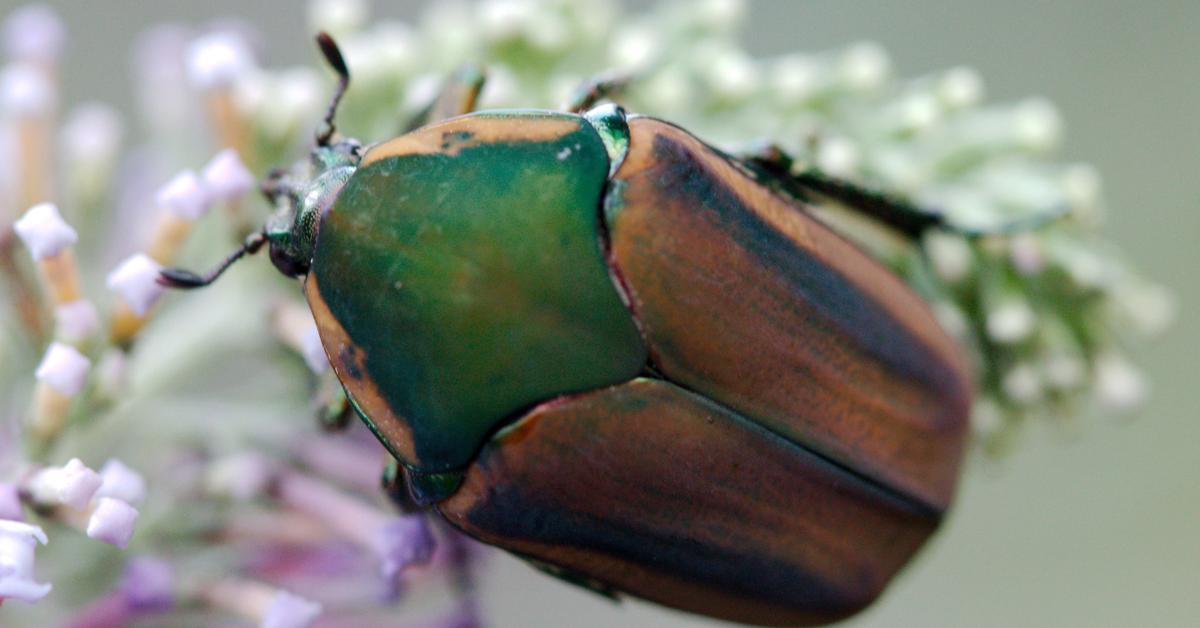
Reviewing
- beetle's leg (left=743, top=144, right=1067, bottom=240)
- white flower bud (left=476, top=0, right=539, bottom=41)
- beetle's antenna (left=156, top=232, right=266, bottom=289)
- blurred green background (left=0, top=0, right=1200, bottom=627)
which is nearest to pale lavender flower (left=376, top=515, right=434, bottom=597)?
beetle's antenna (left=156, top=232, right=266, bottom=289)

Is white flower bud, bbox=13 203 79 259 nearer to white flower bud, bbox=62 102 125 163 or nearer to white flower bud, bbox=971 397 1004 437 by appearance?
white flower bud, bbox=62 102 125 163

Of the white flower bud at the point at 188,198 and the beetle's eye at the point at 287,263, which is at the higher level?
the white flower bud at the point at 188,198

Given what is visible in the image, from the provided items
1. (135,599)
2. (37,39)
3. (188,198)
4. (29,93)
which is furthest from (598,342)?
(37,39)

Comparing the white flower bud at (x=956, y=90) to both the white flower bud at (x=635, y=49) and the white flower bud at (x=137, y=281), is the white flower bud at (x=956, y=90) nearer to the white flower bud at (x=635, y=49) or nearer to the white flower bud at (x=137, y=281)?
the white flower bud at (x=635, y=49)

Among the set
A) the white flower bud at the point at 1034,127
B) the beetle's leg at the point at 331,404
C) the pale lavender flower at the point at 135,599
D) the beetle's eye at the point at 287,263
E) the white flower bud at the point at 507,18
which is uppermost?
the white flower bud at the point at 1034,127

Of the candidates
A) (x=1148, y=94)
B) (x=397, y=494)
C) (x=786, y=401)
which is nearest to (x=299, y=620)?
(x=397, y=494)

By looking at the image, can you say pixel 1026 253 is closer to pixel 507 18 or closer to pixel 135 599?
pixel 507 18

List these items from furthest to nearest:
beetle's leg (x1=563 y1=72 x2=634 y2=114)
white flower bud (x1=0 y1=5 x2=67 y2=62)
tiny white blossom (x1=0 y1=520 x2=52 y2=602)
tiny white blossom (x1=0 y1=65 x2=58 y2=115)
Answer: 1. white flower bud (x1=0 y1=5 x2=67 y2=62)
2. tiny white blossom (x1=0 y1=65 x2=58 y2=115)
3. beetle's leg (x1=563 y1=72 x2=634 y2=114)
4. tiny white blossom (x1=0 y1=520 x2=52 y2=602)

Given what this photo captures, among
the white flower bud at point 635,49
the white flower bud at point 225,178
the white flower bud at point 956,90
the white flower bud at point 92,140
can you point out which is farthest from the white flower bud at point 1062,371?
the white flower bud at point 92,140
